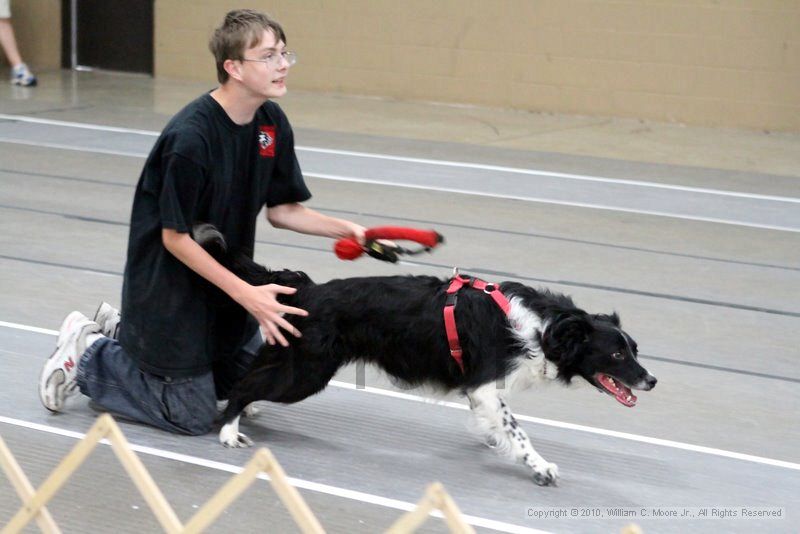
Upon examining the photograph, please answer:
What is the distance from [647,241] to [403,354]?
4.07 metres

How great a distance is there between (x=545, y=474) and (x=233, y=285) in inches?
49.9

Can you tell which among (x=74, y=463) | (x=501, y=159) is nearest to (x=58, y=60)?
(x=501, y=159)

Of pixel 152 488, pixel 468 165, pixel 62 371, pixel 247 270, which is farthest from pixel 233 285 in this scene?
pixel 468 165

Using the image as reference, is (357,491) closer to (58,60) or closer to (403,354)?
(403,354)

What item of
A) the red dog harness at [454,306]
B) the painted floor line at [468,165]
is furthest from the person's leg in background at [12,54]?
the red dog harness at [454,306]

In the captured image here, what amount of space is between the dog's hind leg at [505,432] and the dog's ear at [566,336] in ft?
0.84

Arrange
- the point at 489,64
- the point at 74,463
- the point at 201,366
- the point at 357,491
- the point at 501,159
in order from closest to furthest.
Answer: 1. the point at 74,463
2. the point at 357,491
3. the point at 201,366
4. the point at 501,159
5. the point at 489,64

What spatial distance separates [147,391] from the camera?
4.16 metres

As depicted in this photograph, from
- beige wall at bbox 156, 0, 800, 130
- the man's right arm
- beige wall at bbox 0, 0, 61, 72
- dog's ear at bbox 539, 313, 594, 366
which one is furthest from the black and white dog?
beige wall at bbox 0, 0, 61, 72

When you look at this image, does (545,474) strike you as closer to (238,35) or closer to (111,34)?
(238,35)

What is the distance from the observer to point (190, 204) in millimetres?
3965

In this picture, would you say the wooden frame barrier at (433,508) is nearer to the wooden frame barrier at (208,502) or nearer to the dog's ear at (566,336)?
the wooden frame barrier at (208,502)

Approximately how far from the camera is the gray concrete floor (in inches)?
154

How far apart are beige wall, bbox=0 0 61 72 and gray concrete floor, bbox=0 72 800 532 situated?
2478mm
